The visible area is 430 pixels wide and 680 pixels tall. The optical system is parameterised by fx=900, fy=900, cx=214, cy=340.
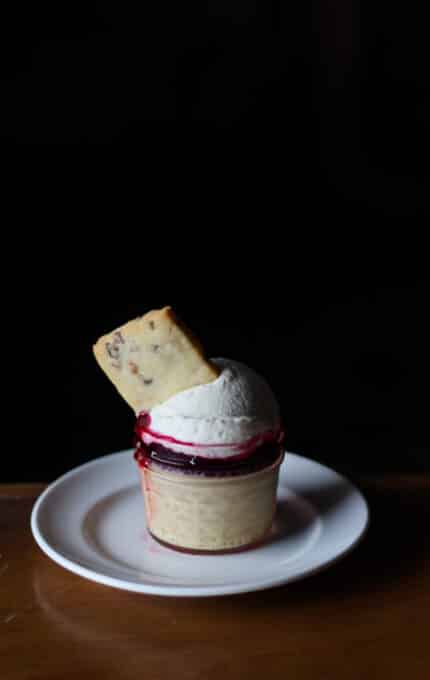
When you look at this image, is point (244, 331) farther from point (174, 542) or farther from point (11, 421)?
point (174, 542)

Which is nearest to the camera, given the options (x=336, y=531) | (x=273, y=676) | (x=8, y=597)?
(x=273, y=676)

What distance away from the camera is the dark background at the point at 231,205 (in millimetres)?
2447

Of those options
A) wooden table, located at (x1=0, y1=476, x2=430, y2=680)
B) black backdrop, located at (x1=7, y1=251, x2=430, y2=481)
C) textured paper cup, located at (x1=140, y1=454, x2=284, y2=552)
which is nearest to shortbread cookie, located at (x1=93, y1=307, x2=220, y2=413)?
textured paper cup, located at (x1=140, y1=454, x2=284, y2=552)

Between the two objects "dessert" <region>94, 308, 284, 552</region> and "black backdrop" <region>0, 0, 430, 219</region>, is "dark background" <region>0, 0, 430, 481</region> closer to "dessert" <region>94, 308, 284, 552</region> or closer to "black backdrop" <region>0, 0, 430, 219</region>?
"black backdrop" <region>0, 0, 430, 219</region>

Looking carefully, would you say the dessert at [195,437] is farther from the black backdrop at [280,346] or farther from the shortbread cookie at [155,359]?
the black backdrop at [280,346]

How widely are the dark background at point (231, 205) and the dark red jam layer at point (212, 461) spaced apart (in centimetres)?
139

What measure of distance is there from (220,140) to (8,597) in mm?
1677

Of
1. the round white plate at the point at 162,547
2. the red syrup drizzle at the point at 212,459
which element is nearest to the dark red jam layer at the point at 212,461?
the red syrup drizzle at the point at 212,459

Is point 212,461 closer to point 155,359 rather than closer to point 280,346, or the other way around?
point 155,359

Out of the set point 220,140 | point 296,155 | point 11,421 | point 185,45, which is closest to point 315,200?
point 296,155

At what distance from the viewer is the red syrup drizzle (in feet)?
3.91

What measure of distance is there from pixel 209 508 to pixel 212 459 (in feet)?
0.24

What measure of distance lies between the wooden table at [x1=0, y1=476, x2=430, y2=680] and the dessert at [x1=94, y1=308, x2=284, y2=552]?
0.13 metres

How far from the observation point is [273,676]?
952mm
